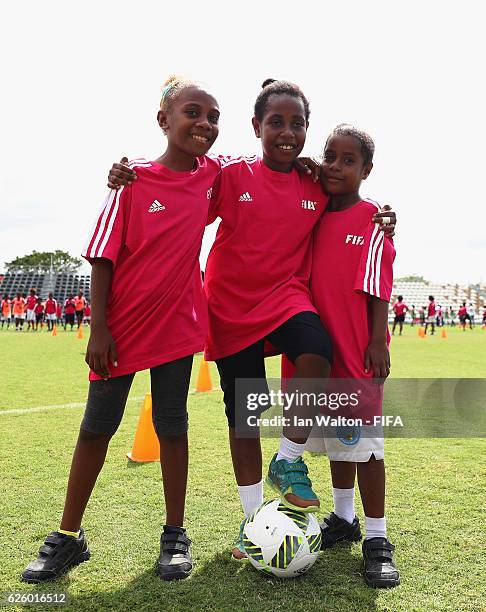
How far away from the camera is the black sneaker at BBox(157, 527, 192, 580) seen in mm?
2660

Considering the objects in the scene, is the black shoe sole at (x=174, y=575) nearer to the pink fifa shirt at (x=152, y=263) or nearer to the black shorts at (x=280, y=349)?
the black shorts at (x=280, y=349)

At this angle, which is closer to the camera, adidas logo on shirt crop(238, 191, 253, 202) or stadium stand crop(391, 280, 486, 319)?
adidas logo on shirt crop(238, 191, 253, 202)

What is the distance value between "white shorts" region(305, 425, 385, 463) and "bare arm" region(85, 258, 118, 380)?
1116 millimetres

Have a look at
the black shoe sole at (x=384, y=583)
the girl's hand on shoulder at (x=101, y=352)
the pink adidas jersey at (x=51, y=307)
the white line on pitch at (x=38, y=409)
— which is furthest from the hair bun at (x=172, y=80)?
the pink adidas jersey at (x=51, y=307)

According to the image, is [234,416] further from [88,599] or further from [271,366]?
[271,366]

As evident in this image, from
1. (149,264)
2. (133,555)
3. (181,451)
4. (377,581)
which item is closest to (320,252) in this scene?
(149,264)

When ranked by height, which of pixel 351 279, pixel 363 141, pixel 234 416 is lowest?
pixel 234 416

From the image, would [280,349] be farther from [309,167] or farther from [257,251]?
[309,167]

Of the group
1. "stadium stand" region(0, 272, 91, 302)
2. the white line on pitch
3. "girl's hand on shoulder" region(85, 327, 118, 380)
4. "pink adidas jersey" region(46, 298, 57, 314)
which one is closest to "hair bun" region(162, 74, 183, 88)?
"girl's hand on shoulder" region(85, 327, 118, 380)

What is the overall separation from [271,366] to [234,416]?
862 cm

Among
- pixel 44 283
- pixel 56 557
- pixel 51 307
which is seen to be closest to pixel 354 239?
pixel 56 557

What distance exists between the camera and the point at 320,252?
3066 mm

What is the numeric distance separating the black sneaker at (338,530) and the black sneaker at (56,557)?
1.26 m

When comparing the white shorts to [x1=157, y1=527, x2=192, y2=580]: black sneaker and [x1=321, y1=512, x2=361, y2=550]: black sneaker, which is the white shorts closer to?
[x1=321, y1=512, x2=361, y2=550]: black sneaker
